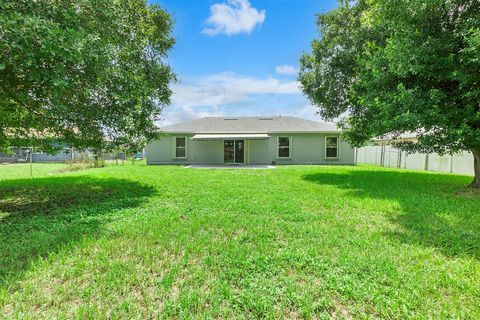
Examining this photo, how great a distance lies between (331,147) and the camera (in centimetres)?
2144

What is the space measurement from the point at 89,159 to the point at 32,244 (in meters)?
17.5

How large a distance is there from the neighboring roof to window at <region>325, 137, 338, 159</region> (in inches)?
38.0

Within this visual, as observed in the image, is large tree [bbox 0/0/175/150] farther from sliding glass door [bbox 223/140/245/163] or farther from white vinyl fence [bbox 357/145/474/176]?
white vinyl fence [bbox 357/145/474/176]

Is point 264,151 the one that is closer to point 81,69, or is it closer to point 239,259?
point 81,69

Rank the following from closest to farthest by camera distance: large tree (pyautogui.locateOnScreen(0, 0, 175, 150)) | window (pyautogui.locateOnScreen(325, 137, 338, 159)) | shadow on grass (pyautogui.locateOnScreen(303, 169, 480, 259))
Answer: shadow on grass (pyautogui.locateOnScreen(303, 169, 480, 259)), large tree (pyautogui.locateOnScreen(0, 0, 175, 150)), window (pyautogui.locateOnScreen(325, 137, 338, 159))

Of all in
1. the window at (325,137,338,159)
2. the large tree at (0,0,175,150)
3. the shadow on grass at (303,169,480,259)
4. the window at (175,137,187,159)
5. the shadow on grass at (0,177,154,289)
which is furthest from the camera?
the window at (175,137,187,159)

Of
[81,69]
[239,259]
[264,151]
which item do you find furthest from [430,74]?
[264,151]

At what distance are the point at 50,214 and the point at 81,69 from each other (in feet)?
12.1

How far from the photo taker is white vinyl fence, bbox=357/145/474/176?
14648mm

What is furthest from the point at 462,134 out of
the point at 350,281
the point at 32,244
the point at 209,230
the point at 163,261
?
the point at 32,244

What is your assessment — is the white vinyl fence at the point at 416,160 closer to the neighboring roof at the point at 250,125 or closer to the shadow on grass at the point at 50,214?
the neighboring roof at the point at 250,125

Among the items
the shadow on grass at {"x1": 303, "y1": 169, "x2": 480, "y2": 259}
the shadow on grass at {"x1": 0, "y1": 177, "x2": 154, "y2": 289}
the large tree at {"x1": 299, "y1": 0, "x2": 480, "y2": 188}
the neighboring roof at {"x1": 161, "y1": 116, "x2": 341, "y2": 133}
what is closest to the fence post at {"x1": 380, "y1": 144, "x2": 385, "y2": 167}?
the neighboring roof at {"x1": 161, "y1": 116, "x2": 341, "y2": 133}

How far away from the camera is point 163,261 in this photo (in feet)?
12.3

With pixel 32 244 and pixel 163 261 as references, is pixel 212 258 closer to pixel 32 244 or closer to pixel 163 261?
pixel 163 261
